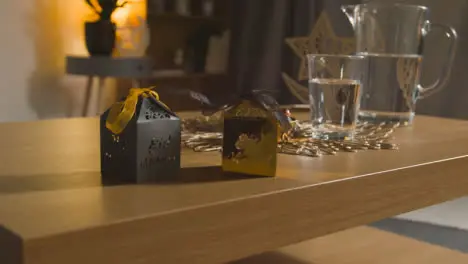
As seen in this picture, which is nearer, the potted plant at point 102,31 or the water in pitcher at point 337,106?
the water in pitcher at point 337,106

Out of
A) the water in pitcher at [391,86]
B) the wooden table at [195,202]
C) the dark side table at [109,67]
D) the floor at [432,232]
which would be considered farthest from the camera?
the dark side table at [109,67]

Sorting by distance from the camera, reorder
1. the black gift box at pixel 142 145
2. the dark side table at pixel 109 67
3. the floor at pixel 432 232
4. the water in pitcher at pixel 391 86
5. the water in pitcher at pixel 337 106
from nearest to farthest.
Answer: the black gift box at pixel 142 145, the water in pitcher at pixel 337 106, the water in pitcher at pixel 391 86, the floor at pixel 432 232, the dark side table at pixel 109 67

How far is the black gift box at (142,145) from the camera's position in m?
0.57

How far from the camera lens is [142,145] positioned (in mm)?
573

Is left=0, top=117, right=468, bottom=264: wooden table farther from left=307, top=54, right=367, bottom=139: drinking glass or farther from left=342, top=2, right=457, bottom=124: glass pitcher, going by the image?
left=342, top=2, right=457, bottom=124: glass pitcher

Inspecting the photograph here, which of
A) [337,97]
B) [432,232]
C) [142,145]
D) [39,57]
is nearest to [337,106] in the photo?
[337,97]

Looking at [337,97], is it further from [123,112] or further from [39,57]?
[39,57]

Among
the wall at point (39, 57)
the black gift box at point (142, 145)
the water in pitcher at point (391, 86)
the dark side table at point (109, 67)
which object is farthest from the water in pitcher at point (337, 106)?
the wall at point (39, 57)

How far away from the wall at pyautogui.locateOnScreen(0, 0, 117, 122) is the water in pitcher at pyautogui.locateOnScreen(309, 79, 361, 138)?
196cm

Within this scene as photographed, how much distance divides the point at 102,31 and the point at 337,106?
5.71 ft

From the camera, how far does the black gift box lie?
0.57m

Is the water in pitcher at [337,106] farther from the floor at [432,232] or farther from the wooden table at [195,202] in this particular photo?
the floor at [432,232]

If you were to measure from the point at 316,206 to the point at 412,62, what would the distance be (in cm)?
64

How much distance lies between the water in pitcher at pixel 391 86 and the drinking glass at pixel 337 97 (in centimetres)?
22
